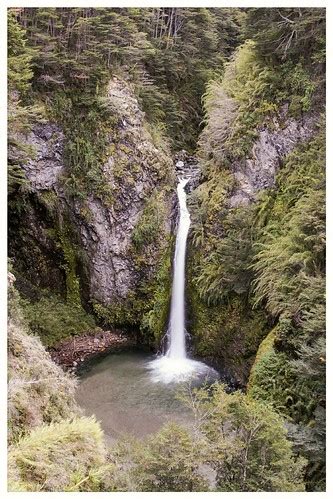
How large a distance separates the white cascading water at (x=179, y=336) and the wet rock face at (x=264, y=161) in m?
2.55

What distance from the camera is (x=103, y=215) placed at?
15156mm

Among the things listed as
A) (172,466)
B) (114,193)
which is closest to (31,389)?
(172,466)

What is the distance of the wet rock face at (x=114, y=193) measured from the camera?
14.9m

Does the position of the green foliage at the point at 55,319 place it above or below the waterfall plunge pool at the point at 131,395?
above

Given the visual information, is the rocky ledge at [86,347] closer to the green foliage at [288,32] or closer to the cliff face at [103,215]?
the cliff face at [103,215]

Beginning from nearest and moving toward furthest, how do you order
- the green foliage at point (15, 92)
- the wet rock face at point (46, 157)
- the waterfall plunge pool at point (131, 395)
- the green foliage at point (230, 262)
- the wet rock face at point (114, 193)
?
the green foliage at point (15, 92)
the waterfall plunge pool at point (131, 395)
the green foliage at point (230, 262)
the wet rock face at point (46, 157)
the wet rock face at point (114, 193)

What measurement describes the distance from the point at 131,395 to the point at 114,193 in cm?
686

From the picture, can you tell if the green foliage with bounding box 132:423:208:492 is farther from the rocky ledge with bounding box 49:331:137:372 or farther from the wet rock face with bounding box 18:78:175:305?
the wet rock face with bounding box 18:78:175:305

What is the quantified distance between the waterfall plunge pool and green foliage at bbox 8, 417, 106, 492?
3717mm

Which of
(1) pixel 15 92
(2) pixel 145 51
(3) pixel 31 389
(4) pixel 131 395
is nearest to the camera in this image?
(3) pixel 31 389

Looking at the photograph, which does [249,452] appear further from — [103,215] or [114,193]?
[114,193]

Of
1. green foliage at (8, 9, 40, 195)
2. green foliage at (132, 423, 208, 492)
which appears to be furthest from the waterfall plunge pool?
green foliage at (8, 9, 40, 195)

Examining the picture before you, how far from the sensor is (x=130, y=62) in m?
16.3

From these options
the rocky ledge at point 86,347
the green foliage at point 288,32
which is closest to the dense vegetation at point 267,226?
the green foliage at point 288,32
